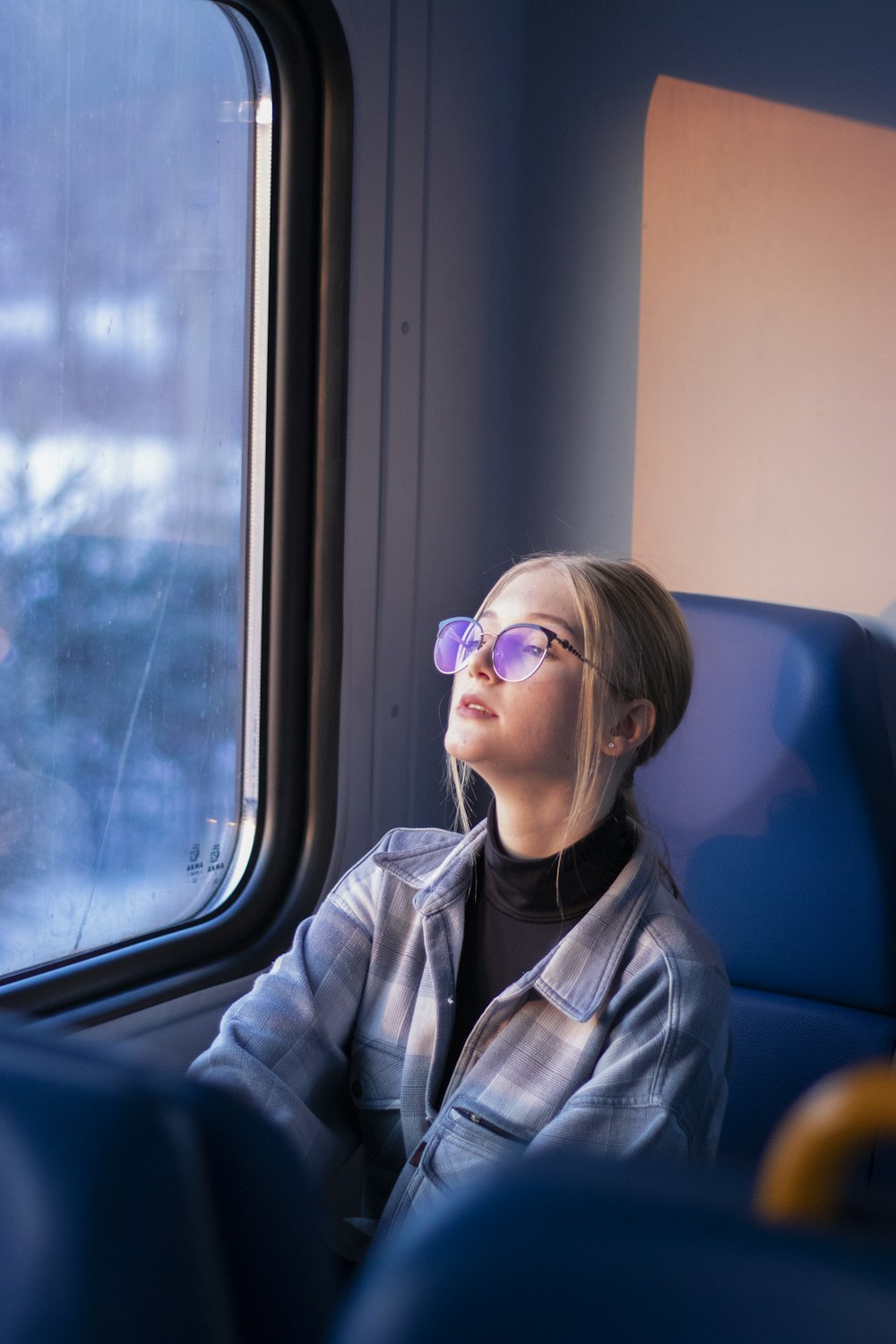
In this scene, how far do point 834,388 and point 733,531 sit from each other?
31cm

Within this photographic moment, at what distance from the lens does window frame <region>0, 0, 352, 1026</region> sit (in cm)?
222

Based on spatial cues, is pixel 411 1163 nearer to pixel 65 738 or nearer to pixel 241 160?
pixel 65 738

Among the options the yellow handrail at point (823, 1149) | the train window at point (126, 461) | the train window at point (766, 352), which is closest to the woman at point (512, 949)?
the train window at point (126, 461)

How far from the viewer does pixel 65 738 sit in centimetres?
197

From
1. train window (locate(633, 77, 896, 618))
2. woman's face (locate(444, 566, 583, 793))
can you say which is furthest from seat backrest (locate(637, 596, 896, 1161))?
woman's face (locate(444, 566, 583, 793))

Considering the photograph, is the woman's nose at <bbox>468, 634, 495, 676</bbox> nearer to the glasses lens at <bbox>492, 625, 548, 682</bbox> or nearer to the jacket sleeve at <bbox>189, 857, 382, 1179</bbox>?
the glasses lens at <bbox>492, 625, 548, 682</bbox>

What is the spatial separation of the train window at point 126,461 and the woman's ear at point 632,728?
86 cm

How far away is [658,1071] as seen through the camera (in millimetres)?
1330

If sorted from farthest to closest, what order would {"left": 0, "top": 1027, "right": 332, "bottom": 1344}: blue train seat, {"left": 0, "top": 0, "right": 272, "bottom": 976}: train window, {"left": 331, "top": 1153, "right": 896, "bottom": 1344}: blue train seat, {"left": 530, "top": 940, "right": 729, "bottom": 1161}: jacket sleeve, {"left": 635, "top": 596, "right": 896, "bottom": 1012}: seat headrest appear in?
{"left": 635, "top": 596, "right": 896, "bottom": 1012}: seat headrest < {"left": 0, "top": 0, "right": 272, "bottom": 976}: train window < {"left": 530, "top": 940, "right": 729, "bottom": 1161}: jacket sleeve < {"left": 0, "top": 1027, "right": 332, "bottom": 1344}: blue train seat < {"left": 331, "top": 1153, "right": 896, "bottom": 1344}: blue train seat

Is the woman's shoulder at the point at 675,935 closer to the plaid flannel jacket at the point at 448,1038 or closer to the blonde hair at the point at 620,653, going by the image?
the plaid flannel jacket at the point at 448,1038

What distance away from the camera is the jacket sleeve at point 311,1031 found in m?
1.50

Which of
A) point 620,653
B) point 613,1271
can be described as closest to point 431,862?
point 620,653

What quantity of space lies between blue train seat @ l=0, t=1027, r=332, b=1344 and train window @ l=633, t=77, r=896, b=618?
1.95m

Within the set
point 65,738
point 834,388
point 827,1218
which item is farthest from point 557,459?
point 827,1218
